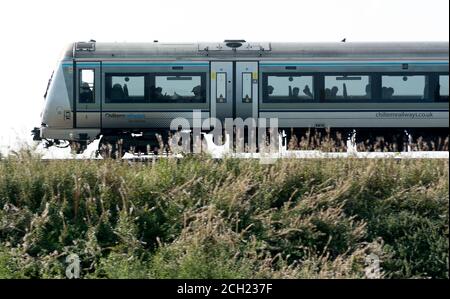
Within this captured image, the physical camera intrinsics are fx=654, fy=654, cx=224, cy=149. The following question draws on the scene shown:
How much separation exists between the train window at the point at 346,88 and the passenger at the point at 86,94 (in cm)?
660

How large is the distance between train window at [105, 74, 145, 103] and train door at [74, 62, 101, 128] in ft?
1.02

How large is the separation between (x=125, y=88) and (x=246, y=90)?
343 centimetres

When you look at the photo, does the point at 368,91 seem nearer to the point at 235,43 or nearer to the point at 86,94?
the point at 235,43

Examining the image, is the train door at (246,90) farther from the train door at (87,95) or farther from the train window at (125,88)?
the train door at (87,95)

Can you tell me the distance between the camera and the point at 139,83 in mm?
18484

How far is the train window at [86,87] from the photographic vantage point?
18531mm

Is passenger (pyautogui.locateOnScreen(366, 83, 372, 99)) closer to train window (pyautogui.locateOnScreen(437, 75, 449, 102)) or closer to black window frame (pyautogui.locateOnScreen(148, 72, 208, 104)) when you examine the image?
train window (pyautogui.locateOnScreen(437, 75, 449, 102))

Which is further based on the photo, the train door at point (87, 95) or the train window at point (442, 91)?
the train door at point (87, 95)

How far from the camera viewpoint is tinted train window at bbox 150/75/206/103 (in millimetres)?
18422

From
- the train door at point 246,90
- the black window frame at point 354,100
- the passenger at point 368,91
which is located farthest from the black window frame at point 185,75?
the passenger at point 368,91

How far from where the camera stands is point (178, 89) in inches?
728
